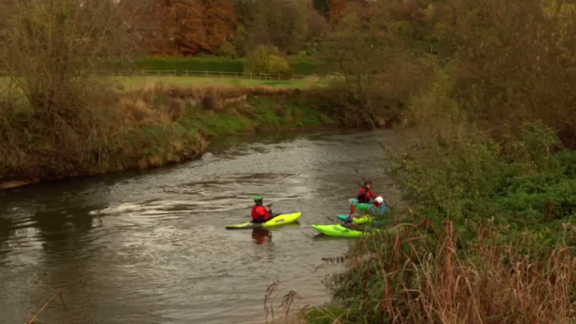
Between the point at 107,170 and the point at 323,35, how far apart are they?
A: 1952 inches

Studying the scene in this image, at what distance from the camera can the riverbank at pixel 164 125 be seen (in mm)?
29594

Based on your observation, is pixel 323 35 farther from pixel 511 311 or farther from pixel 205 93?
pixel 511 311

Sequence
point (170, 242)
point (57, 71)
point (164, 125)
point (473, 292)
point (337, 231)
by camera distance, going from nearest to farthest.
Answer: point (473, 292) → point (337, 231) → point (170, 242) → point (57, 71) → point (164, 125)

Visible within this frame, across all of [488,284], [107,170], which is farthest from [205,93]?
[488,284]

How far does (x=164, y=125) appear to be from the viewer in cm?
3472

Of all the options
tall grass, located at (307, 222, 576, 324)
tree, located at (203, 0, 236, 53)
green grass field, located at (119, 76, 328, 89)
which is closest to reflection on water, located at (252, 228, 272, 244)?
tall grass, located at (307, 222, 576, 324)

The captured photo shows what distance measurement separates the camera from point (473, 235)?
11609 millimetres

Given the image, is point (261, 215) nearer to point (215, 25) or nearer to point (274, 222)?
point (274, 222)

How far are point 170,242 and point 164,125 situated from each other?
629 inches

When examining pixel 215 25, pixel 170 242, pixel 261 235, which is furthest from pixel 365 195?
pixel 215 25

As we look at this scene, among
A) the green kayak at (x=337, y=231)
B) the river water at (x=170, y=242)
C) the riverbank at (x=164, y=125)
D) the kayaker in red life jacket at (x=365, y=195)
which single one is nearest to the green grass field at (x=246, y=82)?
the riverbank at (x=164, y=125)

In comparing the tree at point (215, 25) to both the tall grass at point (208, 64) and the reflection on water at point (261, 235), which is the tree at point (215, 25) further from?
the reflection on water at point (261, 235)

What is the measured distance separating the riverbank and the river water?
3.86 feet

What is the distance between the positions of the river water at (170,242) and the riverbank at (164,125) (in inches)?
46.3
